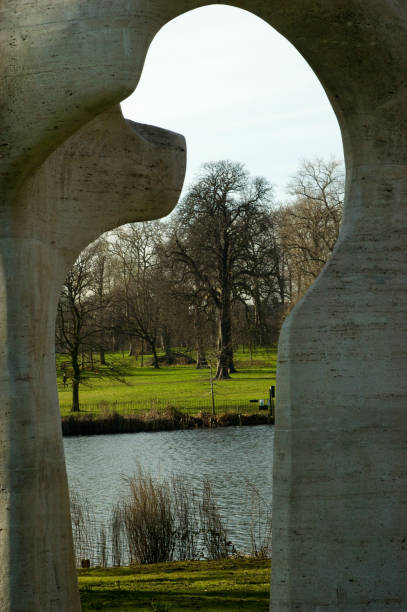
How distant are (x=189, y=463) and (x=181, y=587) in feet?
40.4

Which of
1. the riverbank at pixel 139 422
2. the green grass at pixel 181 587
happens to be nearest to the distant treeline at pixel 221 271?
the riverbank at pixel 139 422

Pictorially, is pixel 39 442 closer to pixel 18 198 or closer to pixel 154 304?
pixel 18 198

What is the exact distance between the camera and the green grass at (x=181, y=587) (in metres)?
7.71

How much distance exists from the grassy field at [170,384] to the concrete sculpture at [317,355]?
2375cm

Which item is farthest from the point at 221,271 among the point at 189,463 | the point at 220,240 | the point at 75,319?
the point at 189,463

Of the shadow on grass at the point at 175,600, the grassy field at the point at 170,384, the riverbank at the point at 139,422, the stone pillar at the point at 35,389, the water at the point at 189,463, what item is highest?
the stone pillar at the point at 35,389

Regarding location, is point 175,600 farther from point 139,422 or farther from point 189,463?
point 139,422

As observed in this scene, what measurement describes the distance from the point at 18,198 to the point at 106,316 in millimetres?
29740

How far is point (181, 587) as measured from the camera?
8.57 m

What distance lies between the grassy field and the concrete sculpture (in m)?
23.7

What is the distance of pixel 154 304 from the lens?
1697 inches

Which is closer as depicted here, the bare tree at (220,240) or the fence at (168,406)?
the fence at (168,406)

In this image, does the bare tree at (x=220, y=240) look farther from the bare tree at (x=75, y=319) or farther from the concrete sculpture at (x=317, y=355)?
the concrete sculpture at (x=317, y=355)

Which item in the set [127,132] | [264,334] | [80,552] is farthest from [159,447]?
[127,132]
